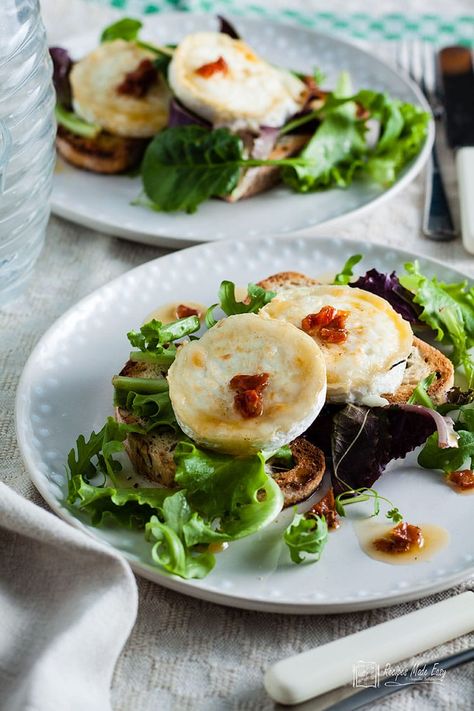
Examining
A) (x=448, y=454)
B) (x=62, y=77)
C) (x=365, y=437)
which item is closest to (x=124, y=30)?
(x=62, y=77)

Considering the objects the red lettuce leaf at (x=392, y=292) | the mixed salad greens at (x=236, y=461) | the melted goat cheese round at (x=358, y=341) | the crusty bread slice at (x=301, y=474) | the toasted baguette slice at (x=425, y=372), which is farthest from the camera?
the red lettuce leaf at (x=392, y=292)

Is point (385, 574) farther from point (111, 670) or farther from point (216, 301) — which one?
point (216, 301)

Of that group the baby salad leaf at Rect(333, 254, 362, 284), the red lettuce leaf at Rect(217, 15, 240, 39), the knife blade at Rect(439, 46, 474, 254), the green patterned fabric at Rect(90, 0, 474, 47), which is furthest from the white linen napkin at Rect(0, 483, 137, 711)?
the green patterned fabric at Rect(90, 0, 474, 47)

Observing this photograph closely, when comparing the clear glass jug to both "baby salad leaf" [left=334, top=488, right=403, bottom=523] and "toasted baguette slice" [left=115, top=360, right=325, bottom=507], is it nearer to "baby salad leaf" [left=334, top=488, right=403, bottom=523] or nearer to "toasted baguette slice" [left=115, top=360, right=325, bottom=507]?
"toasted baguette slice" [left=115, top=360, right=325, bottom=507]

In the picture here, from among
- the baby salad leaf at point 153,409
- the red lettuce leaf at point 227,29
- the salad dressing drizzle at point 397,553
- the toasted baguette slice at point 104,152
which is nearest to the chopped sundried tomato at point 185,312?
the baby salad leaf at point 153,409

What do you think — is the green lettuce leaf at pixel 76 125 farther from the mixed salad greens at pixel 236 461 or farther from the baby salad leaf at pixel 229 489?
the baby salad leaf at pixel 229 489

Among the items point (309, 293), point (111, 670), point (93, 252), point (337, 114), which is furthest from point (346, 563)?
point (337, 114)

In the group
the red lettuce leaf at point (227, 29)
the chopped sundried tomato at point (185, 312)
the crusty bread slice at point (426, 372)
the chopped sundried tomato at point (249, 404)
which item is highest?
the chopped sundried tomato at point (249, 404)
